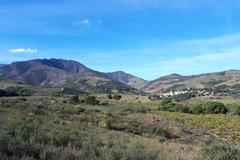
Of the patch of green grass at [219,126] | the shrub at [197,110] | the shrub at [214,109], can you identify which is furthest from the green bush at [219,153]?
the shrub at [214,109]

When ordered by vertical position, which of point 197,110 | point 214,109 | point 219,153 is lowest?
point 197,110

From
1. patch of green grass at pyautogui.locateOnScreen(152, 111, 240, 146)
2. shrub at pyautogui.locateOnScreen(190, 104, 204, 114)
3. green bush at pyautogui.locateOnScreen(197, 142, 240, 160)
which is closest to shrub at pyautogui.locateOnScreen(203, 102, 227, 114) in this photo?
shrub at pyautogui.locateOnScreen(190, 104, 204, 114)

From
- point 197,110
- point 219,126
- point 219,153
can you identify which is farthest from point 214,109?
point 219,153

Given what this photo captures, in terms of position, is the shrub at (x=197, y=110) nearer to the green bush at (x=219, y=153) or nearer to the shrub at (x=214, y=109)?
the shrub at (x=214, y=109)

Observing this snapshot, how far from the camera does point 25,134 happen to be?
40.5ft

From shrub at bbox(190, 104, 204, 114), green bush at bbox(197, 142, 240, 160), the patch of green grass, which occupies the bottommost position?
the patch of green grass

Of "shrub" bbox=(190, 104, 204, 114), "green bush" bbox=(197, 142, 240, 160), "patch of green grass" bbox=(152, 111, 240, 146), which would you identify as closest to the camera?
"green bush" bbox=(197, 142, 240, 160)

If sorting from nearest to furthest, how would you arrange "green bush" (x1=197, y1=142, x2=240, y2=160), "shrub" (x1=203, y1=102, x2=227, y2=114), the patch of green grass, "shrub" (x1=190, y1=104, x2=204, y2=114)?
"green bush" (x1=197, y1=142, x2=240, y2=160)
the patch of green grass
"shrub" (x1=190, y1=104, x2=204, y2=114)
"shrub" (x1=203, y1=102, x2=227, y2=114)

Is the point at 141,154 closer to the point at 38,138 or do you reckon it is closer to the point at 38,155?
the point at 38,155

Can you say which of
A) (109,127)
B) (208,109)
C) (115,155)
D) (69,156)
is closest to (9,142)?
(69,156)

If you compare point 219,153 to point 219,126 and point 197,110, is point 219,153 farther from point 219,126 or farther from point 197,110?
point 197,110

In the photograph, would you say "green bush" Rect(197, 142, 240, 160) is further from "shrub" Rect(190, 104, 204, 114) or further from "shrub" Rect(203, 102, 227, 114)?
"shrub" Rect(203, 102, 227, 114)

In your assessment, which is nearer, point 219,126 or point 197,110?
point 219,126

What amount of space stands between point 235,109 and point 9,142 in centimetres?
9073
